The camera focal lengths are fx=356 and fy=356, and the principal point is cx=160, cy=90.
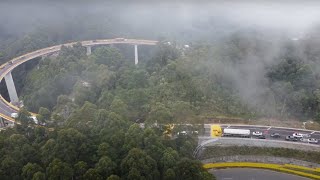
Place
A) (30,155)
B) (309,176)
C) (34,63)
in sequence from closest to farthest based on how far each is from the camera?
1. (30,155)
2. (309,176)
3. (34,63)

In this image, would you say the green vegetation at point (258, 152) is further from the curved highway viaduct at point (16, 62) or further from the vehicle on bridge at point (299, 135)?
the curved highway viaduct at point (16, 62)

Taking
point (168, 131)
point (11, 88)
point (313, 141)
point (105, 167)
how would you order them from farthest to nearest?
point (11, 88) → point (313, 141) → point (168, 131) → point (105, 167)

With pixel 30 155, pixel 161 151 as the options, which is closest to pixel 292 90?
pixel 161 151

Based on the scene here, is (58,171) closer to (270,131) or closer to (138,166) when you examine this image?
(138,166)

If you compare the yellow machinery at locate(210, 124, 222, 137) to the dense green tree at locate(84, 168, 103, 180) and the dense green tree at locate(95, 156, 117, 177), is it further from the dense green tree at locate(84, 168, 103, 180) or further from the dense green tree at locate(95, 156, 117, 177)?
the dense green tree at locate(84, 168, 103, 180)

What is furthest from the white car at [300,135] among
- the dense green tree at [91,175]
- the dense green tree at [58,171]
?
the dense green tree at [58,171]

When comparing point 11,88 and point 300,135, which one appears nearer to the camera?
point 300,135

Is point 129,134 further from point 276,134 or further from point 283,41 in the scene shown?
point 283,41

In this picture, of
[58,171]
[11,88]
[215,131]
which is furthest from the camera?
[11,88]

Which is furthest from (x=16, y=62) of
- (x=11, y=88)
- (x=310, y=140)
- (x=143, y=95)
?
(x=310, y=140)
